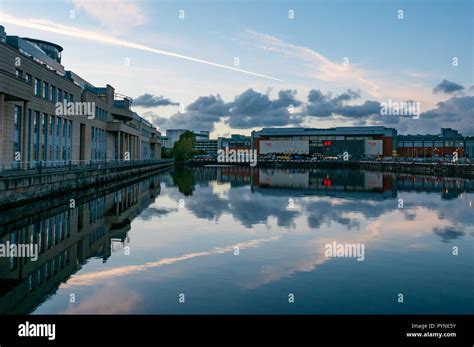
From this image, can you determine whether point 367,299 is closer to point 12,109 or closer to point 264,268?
point 264,268

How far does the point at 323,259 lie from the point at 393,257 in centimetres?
348

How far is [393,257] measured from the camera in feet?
69.7

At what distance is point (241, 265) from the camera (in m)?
19.4

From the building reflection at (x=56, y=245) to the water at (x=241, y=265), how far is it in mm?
58

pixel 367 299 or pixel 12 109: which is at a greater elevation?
pixel 12 109

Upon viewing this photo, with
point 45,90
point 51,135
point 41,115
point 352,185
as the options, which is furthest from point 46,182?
point 352,185

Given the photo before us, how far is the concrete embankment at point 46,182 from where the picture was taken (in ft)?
107

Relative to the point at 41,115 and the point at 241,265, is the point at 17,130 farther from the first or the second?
the point at 241,265
